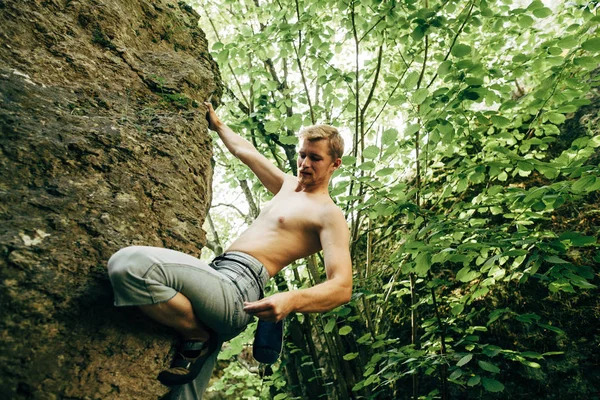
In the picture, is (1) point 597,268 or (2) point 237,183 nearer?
(1) point 597,268

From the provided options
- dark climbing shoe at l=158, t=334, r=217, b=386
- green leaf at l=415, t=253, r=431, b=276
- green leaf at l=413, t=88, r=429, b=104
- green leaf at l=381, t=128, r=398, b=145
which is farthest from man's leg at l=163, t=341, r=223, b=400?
green leaf at l=413, t=88, r=429, b=104

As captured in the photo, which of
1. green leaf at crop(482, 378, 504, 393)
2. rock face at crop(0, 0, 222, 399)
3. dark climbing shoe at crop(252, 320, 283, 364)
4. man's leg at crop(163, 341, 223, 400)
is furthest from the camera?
green leaf at crop(482, 378, 504, 393)

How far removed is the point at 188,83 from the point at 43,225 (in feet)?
5.00

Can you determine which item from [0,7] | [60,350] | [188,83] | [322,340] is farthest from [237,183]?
[60,350]

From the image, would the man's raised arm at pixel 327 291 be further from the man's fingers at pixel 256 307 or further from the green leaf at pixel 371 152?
the green leaf at pixel 371 152

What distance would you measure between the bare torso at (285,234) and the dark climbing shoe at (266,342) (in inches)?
13.9

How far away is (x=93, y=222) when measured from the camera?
5.20 ft

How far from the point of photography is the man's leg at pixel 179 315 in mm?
1461

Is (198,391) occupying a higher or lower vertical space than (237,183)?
lower

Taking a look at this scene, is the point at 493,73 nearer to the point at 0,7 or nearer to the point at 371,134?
the point at 371,134

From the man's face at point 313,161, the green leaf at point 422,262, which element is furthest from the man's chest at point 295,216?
the green leaf at point 422,262

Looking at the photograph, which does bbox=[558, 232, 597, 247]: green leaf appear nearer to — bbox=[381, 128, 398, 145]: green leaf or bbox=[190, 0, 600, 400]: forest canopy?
bbox=[190, 0, 600, 400]: forest canopy

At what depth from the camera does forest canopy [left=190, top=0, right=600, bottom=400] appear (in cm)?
242

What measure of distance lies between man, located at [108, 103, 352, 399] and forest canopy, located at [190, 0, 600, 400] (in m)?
0.31
